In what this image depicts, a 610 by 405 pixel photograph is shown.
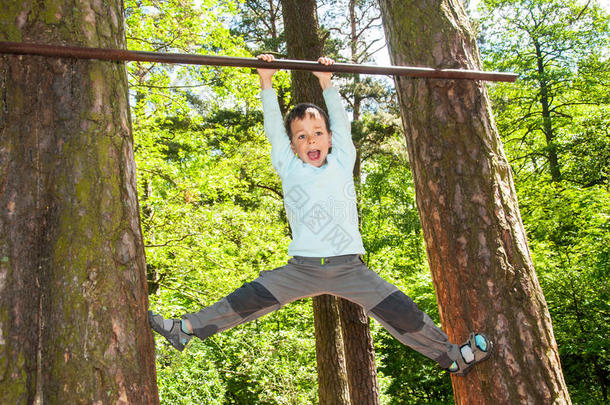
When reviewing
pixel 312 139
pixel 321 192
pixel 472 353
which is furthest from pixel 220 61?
pixel 472 353

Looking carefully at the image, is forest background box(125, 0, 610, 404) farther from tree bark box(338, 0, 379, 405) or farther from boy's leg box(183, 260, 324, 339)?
boy's leg box(183, 260, 324, 339)

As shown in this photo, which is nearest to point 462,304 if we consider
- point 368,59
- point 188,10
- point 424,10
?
point 424,10

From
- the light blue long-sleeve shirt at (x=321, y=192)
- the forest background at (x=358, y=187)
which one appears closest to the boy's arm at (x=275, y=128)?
the light blue long-sleeve shirt at (x=321, y=192)

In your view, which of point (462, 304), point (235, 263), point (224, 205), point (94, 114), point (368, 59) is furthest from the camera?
point (368, 59)

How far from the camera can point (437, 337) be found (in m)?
2.54

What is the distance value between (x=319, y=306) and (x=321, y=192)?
11.4 ft

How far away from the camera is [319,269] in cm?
261

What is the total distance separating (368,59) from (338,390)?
12.4 meters

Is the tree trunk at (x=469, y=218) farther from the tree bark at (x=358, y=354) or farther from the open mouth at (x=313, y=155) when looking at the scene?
the tree bark at (x=358, y=354)

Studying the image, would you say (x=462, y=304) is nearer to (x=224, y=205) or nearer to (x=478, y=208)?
(x=478, y=208)

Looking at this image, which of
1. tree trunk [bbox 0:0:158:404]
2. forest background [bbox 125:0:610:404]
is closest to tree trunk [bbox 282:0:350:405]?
forest background [bbox 125:0:610:404]

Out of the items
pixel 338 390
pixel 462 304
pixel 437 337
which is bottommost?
pixel 338 390

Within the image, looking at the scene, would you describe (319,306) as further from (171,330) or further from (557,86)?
(557,86)

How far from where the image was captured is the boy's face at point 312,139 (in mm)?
2861
